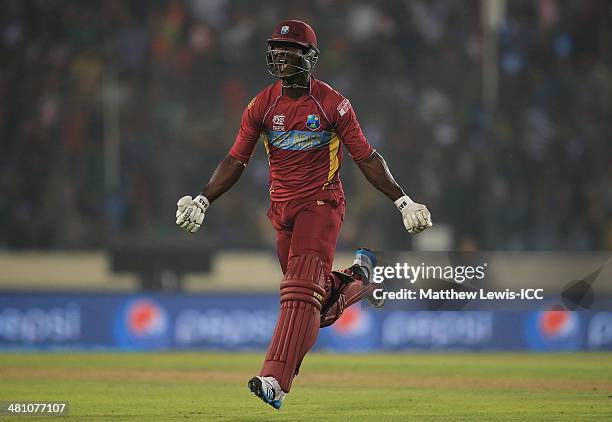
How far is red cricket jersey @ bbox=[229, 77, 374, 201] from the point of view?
704cm

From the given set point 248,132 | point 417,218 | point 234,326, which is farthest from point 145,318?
point 417,218

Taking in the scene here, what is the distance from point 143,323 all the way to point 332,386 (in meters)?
4.27

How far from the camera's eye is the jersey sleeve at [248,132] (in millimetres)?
7129

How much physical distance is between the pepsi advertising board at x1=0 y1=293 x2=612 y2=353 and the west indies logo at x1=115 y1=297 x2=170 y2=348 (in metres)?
0.01

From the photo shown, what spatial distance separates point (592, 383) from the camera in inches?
374

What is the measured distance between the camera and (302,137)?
7078mm

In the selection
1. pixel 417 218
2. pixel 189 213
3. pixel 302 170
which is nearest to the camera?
pixel 417 218

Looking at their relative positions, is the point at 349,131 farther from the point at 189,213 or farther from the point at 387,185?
the point at 189,213

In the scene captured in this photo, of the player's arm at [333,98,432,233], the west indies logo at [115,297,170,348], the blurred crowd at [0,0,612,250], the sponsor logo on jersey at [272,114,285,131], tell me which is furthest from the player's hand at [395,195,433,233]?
the blurred crowd at [0,0,612,250]

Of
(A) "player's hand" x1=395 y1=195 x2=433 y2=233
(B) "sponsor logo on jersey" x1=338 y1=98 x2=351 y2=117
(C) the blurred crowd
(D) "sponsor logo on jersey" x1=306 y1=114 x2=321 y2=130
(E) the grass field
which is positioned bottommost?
(E) the grass field
